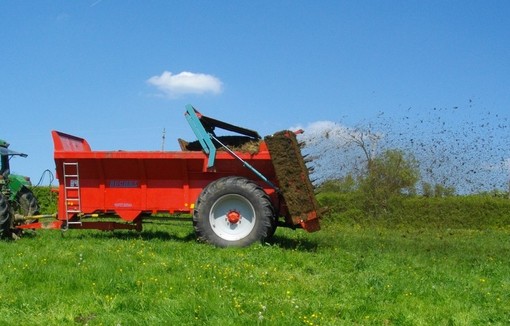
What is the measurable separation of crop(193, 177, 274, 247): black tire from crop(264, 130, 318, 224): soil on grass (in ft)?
1.45

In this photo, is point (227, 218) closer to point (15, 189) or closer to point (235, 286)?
point (235, 286)

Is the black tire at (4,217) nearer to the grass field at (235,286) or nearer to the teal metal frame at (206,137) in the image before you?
the grass field at (235,286)

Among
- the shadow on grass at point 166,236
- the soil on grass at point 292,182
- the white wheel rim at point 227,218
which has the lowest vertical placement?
the shadow on grass at point 166,236

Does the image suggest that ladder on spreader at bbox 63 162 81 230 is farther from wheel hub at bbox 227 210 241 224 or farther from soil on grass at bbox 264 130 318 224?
soil on grass at bbox 264 130 318 224

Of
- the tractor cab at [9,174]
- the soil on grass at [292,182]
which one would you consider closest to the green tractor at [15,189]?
the tractor cab at [9,174]

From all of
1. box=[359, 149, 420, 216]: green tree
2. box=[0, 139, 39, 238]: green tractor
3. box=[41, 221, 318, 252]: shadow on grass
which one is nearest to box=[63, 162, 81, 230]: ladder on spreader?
box=[41, 221, 318, 252]: shadow on grass

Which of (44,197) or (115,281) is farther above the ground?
(44,197)

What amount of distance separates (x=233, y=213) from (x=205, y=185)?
90cm

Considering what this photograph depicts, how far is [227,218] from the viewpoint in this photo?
10828 millimetres

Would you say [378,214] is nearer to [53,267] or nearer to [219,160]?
[219,160]

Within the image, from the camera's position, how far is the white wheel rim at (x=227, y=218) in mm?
10742

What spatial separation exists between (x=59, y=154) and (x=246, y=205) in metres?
3.73

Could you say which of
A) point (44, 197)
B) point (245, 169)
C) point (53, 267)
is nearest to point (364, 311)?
point (53, 267)

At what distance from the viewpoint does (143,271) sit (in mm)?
7820
